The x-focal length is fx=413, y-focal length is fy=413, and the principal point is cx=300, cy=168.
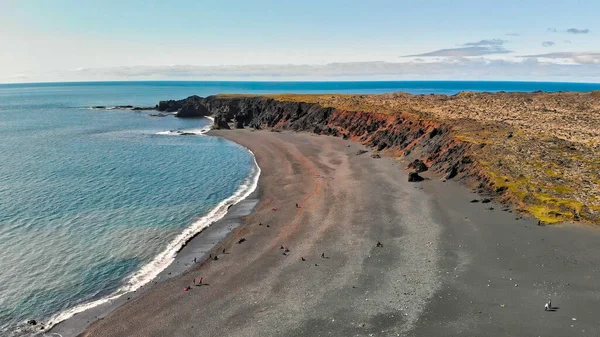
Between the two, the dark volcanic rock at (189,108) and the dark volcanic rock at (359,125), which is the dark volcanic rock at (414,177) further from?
the dark volcanic rock at (189,108)

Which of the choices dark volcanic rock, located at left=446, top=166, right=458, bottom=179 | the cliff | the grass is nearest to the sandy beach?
the grass

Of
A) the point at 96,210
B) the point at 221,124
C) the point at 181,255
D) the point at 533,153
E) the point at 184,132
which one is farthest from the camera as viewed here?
the point at 221,124

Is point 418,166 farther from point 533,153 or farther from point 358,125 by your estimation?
point 358,125

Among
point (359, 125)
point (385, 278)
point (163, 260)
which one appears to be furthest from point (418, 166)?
point (163, 260)

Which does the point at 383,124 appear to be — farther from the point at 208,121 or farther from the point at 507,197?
the point at 208,121

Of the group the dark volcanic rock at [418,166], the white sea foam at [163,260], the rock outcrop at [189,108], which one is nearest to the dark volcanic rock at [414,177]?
the dark volcanic rock at [418,166]

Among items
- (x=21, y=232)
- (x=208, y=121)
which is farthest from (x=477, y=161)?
(x=208, y=121)
